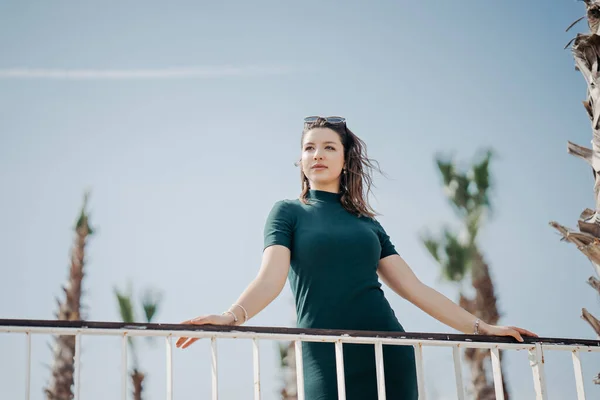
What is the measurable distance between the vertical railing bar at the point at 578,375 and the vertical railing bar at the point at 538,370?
181 millimetres

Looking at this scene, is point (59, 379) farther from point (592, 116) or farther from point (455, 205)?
point (592, 116)

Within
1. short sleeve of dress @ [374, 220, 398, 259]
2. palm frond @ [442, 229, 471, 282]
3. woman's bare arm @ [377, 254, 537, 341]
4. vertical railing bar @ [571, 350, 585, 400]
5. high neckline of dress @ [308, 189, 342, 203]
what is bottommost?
vertical railing bar @ [571, 350, 585, 400]

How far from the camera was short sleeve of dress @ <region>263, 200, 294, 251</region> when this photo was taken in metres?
3.32

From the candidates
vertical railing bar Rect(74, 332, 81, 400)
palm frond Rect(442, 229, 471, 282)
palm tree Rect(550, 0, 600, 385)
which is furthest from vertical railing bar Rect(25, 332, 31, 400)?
palm frond Rect(442, 229, 471, 282)

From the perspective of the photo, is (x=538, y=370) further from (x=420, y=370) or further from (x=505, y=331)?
(x=420, y=370)

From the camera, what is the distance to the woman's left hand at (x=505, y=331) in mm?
3262

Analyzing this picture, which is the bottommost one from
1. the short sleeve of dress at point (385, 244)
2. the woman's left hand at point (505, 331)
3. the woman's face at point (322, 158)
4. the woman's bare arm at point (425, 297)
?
the woman's left hand at point (505, 331)

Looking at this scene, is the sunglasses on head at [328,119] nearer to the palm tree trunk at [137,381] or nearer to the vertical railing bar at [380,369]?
the vertical railing bar at [380,369]

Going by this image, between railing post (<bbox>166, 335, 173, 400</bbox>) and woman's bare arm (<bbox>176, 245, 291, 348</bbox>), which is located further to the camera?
woman's bare arm (<bbox>176, 245, 291, 348</bbox>)

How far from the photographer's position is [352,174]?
3758 millimetres

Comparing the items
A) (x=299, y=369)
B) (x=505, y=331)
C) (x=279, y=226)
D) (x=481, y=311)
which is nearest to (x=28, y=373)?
(x=299, y=369)

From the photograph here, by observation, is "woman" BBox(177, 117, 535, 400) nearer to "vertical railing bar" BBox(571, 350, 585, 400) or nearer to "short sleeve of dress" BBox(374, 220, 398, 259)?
"short sleeve of dress" BBox(374, 220, 398, 259)

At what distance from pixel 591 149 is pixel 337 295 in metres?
2.37

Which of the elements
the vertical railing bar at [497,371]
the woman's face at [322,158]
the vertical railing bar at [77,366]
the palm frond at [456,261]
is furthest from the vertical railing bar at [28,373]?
the palm frond at [456,261]
